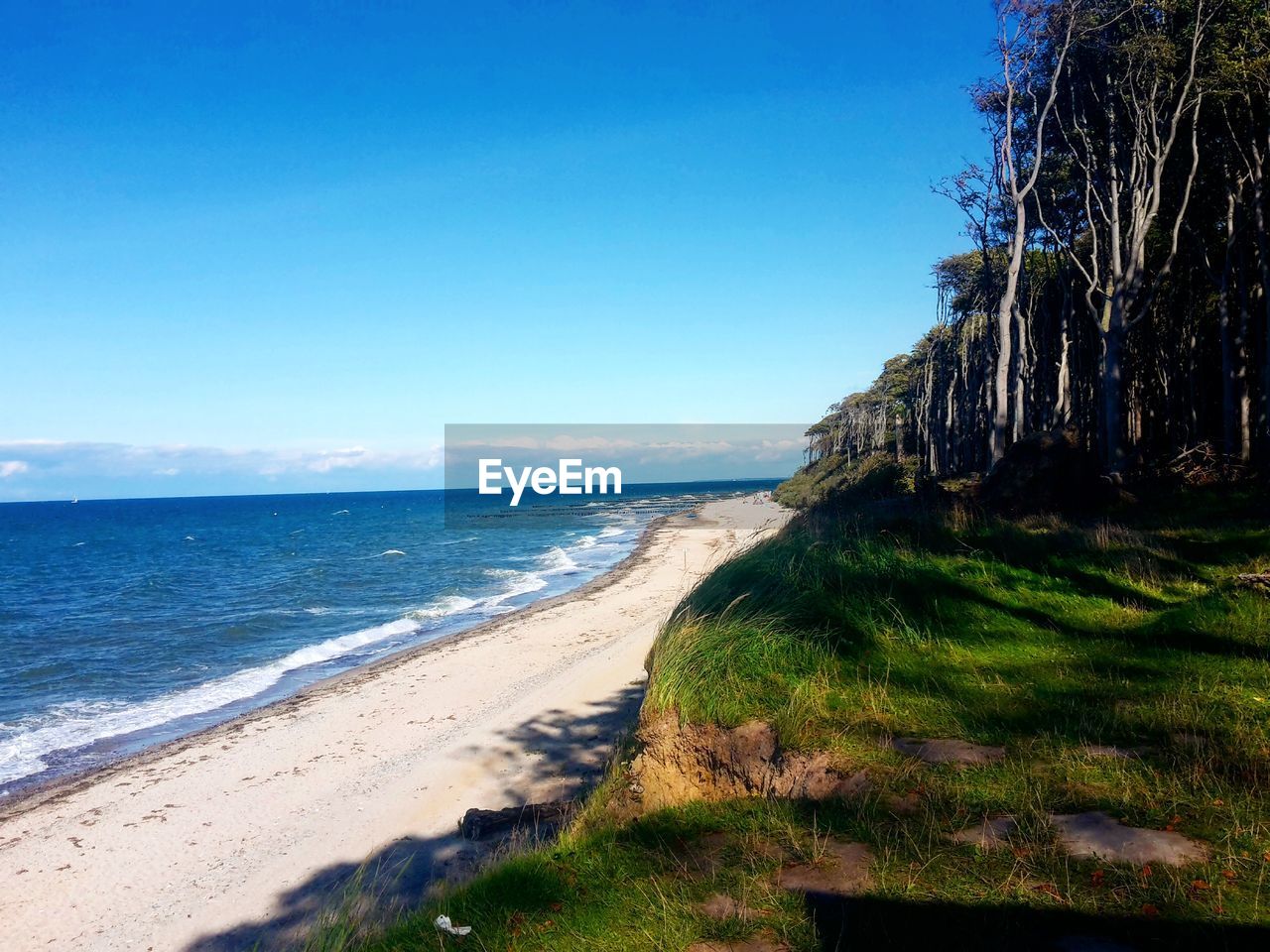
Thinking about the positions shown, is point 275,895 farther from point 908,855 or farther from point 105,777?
point 908,855

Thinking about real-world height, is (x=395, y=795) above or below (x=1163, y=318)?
below

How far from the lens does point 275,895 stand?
9352mm

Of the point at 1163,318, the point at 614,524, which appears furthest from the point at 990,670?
the point at 614,524

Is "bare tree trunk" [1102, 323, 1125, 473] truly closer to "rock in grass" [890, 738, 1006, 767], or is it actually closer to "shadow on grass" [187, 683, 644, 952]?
"shadow on grass" [187, 683, 644, 952]

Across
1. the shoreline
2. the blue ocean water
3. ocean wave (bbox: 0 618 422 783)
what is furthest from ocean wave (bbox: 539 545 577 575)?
ocean wave (bbox: 0 618 422 783)

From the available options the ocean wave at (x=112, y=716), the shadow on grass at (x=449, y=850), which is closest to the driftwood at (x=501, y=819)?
the shadow on grass at (x=449, y=850)

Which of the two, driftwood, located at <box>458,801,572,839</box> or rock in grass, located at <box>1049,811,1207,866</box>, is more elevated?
rock in grass, located at <box>1049,811,1207,866</box>

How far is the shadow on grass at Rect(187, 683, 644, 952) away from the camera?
24.0ft

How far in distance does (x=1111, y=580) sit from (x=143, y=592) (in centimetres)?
4282

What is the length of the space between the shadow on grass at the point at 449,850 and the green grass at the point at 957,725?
64.4 inches

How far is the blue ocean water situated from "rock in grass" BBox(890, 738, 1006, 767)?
50.7 feet

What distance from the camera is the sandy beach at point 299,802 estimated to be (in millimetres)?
9223

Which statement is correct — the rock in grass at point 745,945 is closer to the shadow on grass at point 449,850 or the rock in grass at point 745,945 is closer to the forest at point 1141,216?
the shadow on grass at point 449,850

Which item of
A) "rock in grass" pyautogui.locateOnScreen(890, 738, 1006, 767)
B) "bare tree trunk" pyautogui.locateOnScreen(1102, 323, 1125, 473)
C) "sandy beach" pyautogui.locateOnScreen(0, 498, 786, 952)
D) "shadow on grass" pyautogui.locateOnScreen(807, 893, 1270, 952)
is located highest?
"bare tree trunk" pyautogui.locateOnScreen(1102, 323, 1125, 473)
